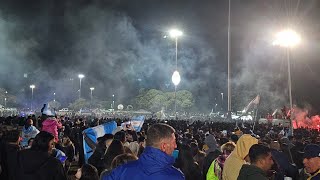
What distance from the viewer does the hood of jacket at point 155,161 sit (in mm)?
3164

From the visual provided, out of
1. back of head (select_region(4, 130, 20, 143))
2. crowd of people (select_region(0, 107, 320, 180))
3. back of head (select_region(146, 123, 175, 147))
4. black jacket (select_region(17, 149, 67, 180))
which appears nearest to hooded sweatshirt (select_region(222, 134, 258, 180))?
crowd of people (select_region(0, 107, 320, 180))

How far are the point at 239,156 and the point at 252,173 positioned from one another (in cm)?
69

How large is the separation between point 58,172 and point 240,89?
6895 cm

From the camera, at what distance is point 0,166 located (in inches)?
231

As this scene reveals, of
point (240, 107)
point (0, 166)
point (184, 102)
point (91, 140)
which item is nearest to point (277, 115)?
point (240, 107)

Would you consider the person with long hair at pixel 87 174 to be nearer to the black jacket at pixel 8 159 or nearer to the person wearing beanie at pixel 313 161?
the black jacket at pixel 8 159

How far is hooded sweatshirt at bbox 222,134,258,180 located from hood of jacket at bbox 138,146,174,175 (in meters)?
1.71

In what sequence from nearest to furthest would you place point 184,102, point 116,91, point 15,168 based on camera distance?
1. point 15,168
2. point 184,102
3. point 116,91

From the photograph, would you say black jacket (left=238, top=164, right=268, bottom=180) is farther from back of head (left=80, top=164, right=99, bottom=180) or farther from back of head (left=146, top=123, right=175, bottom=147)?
back of head (left=80, top=164, right=99, bottom=180)

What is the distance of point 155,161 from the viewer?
3.19m

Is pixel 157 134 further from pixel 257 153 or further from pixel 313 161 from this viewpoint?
pixel 313 161

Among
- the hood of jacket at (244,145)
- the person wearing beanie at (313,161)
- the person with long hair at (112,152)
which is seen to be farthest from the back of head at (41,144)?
the person wearing beanie at (313,161)

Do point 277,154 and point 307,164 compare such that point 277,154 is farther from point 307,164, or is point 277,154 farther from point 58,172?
point 58,172

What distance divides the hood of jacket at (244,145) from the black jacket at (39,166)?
8.34 ft
